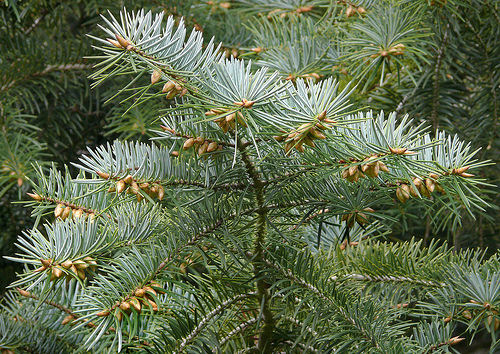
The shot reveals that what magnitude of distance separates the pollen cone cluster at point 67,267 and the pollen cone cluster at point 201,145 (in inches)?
4.8

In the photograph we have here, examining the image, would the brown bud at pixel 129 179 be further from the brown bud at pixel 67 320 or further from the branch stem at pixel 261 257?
the brown bud at pixel 67 320

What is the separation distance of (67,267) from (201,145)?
0.14 m

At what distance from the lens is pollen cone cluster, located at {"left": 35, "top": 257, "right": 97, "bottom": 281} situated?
0.41m

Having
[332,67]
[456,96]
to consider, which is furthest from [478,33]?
[332,67]

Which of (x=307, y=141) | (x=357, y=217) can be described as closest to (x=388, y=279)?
(x=357, y=217)

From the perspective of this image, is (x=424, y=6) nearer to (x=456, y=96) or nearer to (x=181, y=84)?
(x=456, y=96)

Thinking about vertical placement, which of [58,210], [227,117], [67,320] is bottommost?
[67,320]

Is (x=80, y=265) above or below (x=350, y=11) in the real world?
below

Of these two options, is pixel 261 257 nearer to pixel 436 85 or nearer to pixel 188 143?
pixel 188 143

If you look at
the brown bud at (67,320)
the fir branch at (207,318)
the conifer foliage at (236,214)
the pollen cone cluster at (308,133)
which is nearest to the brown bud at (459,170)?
the conifer foliage at (236,214)

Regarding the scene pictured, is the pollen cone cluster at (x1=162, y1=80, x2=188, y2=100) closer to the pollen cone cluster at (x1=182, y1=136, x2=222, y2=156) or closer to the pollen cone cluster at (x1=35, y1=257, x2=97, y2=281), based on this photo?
the pollen cone cluster at (x1=182, y1=136, x2=222, y2=156)

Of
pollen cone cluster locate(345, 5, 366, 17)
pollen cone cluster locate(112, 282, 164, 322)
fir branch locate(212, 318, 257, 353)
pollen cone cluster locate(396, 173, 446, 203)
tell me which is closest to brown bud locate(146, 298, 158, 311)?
pollen cone cluster locate(112, 282, 164, 322)

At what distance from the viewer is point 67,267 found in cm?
42

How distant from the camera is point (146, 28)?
0.38 metres
